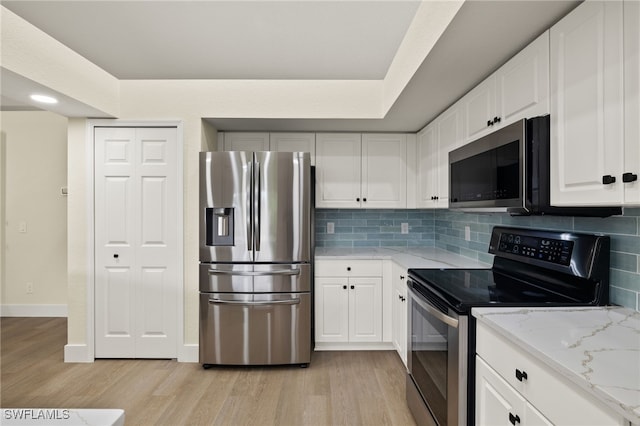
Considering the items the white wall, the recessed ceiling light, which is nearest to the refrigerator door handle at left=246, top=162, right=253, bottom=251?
the recessed ceiling light

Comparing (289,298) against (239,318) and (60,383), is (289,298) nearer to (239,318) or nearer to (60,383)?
(239,318)

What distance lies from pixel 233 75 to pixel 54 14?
1181 millimetres

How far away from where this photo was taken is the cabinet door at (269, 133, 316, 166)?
335cm

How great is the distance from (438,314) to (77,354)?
3.05m

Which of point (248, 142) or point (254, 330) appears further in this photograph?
point (248, 142)

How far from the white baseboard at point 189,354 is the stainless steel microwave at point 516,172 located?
2481 mm

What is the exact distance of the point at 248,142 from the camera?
11.0 ft

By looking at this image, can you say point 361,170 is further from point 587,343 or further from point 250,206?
point 587,343

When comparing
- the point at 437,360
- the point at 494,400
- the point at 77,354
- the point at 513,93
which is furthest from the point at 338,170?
the point at 77,354

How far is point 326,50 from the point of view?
2.36 m

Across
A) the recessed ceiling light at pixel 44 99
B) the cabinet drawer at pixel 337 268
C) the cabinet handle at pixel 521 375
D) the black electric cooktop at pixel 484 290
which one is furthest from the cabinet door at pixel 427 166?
the recessed ceiling light at pixel 44 99

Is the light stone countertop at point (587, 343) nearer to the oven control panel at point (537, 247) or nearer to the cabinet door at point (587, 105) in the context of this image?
the oven control panel at point (537, 247)

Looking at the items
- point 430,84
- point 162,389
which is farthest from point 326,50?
point 162,389

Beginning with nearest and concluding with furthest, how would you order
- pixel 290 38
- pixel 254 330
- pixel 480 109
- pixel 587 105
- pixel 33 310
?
pixel 587 105
pixel 480 109
pixel 290 38
pixel 254 330
pixel 33 310
